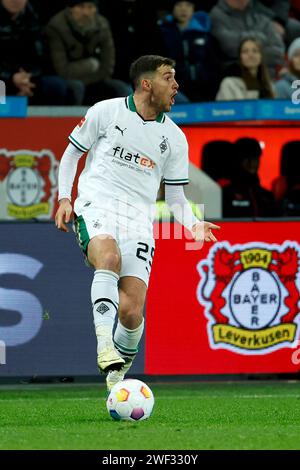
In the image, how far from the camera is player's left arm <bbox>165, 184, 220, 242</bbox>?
8.87 metres

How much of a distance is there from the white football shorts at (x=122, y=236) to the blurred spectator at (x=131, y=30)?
7437 mm

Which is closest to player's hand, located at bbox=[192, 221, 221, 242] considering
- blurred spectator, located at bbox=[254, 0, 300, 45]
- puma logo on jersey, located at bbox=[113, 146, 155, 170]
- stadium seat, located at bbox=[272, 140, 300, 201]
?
puma logo on jersey, located at bbox=[113, 146, 155, 170]

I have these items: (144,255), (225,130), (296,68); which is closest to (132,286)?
(144,255)

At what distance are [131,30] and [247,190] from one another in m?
3.03

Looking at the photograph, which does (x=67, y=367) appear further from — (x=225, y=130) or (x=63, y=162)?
(x=225, y=130)

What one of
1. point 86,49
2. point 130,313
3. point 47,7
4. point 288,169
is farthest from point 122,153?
point 47,7

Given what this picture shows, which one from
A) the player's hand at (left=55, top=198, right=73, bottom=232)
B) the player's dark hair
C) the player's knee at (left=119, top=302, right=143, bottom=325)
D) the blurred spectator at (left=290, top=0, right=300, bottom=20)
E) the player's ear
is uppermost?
the blurred spectator at (left=290, top=0, right=300, bottom=20)

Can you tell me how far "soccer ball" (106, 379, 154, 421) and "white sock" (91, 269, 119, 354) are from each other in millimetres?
413

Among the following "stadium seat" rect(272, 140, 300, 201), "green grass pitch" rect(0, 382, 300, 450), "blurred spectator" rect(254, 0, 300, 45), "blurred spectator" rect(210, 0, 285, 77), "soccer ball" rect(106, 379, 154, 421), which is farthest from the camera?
"blurred spectator" rect(254, 0, 300, 45)

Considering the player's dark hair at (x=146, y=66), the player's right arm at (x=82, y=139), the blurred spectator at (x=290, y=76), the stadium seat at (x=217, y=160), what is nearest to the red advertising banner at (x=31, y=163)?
the stadium seat at (x=217, y=160)

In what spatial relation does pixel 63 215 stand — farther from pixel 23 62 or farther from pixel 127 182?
pixel 23 62

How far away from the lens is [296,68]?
16.0m

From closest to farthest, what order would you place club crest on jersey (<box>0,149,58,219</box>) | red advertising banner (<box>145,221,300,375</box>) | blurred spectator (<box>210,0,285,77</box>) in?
red advertising banner (<box>145,221,300,375</box>)
club crest on jersey (<box>0,149,58,219</box>)
blurred spectator (<box>210,0,285,77</box>)

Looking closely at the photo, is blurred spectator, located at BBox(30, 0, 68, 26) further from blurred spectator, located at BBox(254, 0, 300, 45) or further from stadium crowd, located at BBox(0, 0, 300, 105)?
blurred spectator, located at BBox(254, 0, 300, 45)
